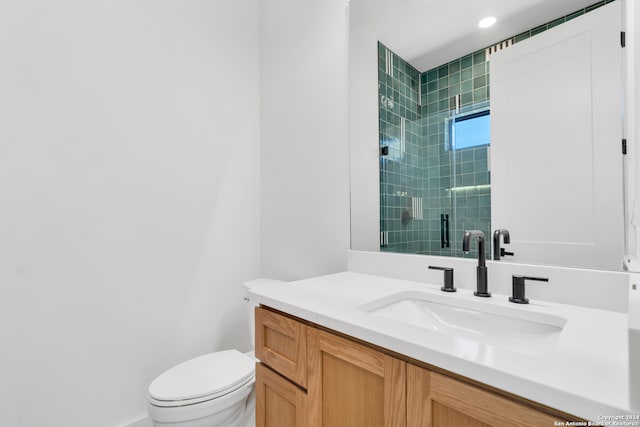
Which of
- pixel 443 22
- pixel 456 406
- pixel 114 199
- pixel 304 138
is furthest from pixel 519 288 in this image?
pixel 114 199

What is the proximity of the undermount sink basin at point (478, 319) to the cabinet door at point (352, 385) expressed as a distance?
0.15 m

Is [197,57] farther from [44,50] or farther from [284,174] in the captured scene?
[284,174]

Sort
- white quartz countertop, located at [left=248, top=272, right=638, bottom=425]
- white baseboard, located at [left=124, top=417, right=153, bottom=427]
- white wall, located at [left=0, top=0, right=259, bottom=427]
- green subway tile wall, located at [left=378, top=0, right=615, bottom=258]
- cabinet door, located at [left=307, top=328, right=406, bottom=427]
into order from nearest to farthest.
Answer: white quartz countertop, located at [left=248, top=272, right=638, bottom=425], cabinet door, located at [left=307, top=328, right=406, bottom=427], green subway tile wall, located at [left=378, top=0, right=615, bottom=258], white wall, located at [left=0, top=0, right=259, bottom=427], white baseboard, located at [left=124, top=417, right=153, bottom=427]

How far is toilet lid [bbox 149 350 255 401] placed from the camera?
1114 mm

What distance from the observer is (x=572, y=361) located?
1.64ft

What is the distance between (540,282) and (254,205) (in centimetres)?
153

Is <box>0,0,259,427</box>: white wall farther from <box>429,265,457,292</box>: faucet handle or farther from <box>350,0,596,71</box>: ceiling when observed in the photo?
<box>429,265,457,292</box>: faucet handle

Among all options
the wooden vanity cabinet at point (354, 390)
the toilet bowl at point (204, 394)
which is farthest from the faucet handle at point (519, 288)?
the toilet bowl at point (204, 394)

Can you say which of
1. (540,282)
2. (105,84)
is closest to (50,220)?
(105,84)

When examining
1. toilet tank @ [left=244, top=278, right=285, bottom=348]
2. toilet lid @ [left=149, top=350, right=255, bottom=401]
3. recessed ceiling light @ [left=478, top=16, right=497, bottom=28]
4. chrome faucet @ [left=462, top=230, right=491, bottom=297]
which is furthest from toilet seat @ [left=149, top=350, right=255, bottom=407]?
recessed ceiling light @ [left=478, top=16, right=497, bottom=28]

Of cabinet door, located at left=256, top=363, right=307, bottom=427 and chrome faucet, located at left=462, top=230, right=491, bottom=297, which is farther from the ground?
chrome faucet, located at left=462, top=230, right=491, bottom=297

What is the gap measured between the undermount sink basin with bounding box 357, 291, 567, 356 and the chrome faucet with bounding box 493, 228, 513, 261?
0.20 m

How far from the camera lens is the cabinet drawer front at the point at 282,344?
81 cm

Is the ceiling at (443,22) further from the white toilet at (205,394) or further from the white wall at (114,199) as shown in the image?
the white toilet at (205,394)
